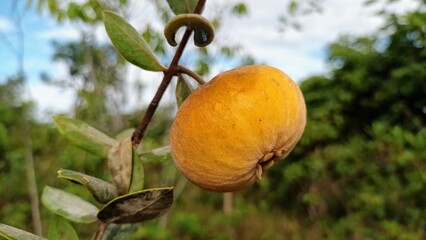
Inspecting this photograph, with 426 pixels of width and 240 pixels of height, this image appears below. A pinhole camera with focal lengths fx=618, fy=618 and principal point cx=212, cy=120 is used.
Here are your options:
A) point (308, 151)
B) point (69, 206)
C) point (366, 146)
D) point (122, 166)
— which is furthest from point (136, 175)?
point (308, 151)

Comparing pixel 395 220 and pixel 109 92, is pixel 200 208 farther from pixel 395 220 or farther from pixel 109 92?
pixel 395 220

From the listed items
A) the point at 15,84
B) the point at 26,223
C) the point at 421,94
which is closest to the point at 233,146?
the point at 26,223

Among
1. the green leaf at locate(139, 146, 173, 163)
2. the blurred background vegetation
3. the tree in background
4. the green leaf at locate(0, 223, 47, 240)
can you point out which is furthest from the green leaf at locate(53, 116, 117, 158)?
the tree in background

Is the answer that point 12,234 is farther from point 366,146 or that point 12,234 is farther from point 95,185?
point 366,146

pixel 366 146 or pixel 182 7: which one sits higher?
pixel 182 7

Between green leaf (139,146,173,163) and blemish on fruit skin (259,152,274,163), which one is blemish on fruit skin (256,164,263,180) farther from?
green leaf (139,146,173,163)

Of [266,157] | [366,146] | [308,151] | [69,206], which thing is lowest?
[308,151]

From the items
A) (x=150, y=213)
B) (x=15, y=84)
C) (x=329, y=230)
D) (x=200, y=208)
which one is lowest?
(x=200, y=208)
